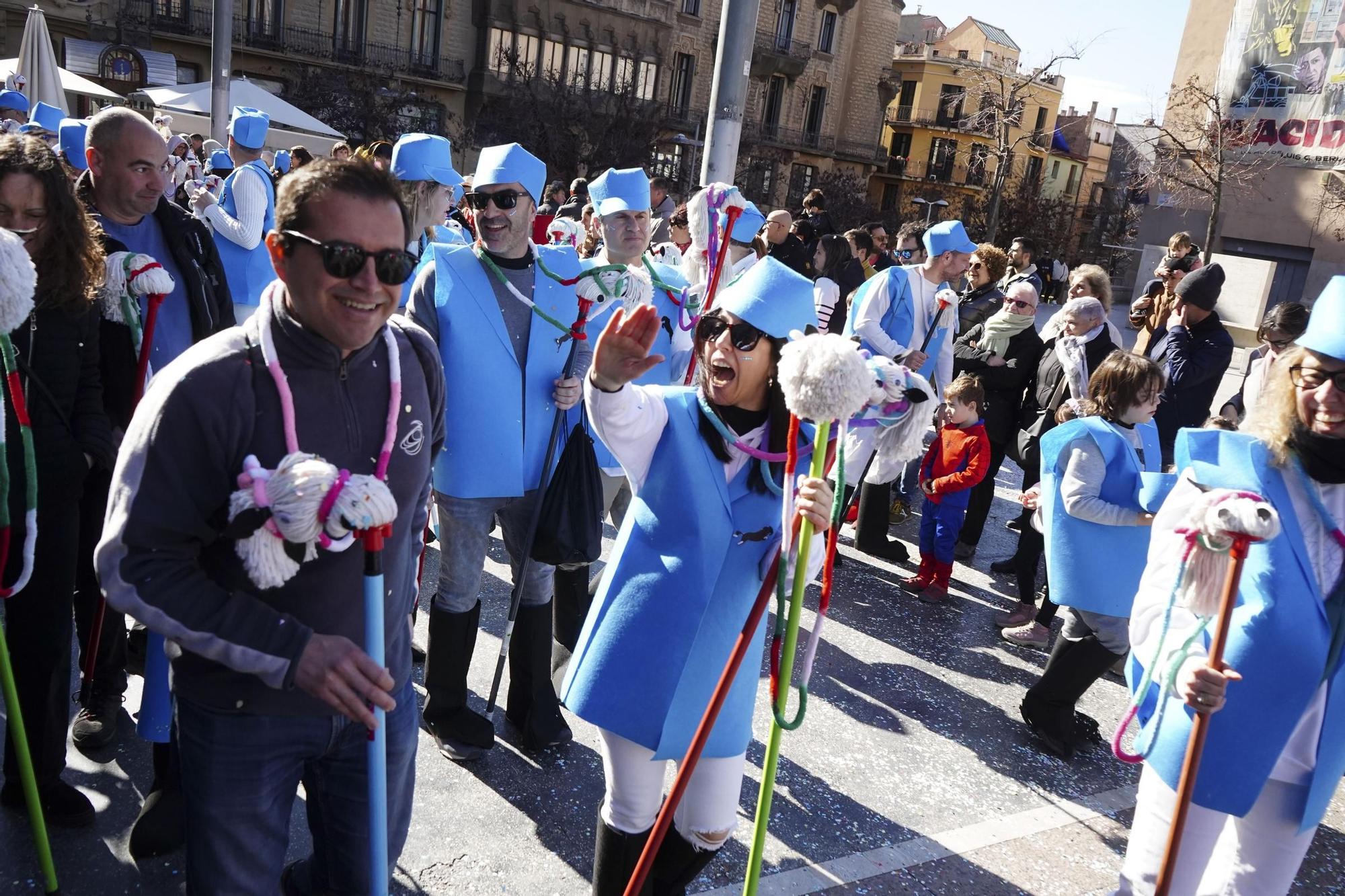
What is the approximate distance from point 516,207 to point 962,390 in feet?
11.0

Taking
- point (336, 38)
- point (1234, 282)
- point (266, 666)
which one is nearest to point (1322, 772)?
point (266, 666)

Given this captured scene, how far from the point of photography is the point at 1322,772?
2410mm

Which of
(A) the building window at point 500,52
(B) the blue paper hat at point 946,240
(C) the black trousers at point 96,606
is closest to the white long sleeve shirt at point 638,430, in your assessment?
(C) the black trousers at point 96,606

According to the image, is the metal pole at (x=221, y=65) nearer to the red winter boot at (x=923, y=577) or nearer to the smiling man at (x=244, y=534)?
the red winter boot at (x=923, y=577)

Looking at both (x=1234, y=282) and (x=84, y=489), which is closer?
(x=84, y=489)

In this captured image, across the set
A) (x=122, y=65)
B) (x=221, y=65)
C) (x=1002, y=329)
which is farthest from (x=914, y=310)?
(x=122, y=65)

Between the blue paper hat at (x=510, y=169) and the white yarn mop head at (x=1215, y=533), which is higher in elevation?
the blue paper hat at (x=510, y=169)

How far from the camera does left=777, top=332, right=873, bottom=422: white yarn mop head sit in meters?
2.06

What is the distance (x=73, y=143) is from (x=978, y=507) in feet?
20.1

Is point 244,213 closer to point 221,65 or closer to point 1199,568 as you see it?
point 1199,568

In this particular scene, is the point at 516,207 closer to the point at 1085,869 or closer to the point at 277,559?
the point at 277,559

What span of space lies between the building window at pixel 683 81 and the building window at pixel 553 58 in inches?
225

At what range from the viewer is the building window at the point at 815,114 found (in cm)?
4784

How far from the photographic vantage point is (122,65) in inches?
1192
